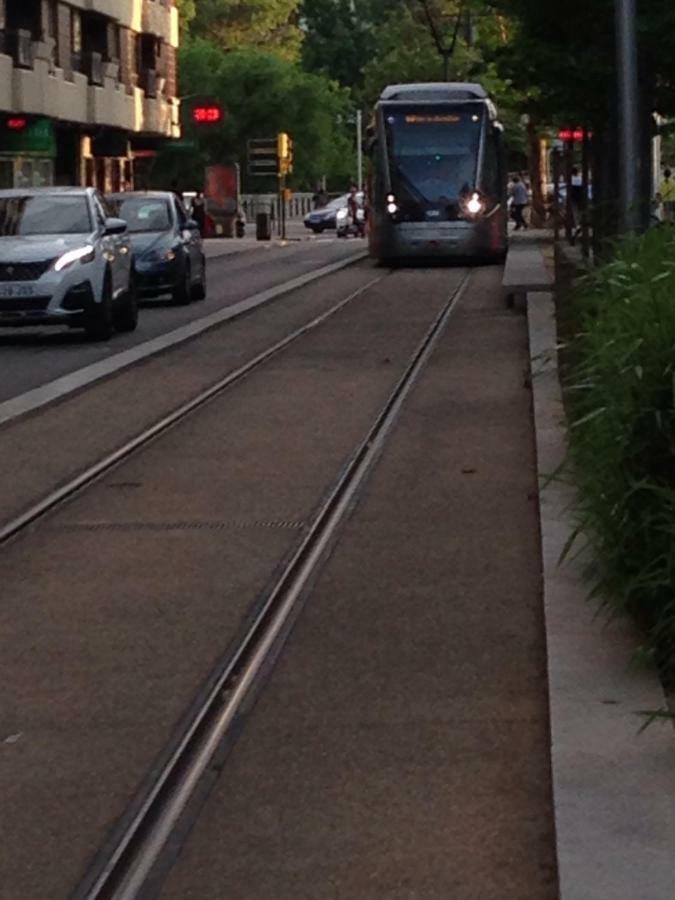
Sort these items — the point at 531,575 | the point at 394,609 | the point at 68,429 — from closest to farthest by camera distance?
the point at 394,609 < the point at 531,575 < the point at 68,429

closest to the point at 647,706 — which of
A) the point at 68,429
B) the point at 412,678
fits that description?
the point at 412,678

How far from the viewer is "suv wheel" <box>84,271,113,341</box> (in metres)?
26.0

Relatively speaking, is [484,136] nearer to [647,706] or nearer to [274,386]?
[274,386]

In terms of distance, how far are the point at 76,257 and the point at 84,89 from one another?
119 feet

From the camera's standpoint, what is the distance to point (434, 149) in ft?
153

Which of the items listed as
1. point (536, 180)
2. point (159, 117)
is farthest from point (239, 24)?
point (159, 117)

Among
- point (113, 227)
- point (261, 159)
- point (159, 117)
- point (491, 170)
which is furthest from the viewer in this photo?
point (261, 159)

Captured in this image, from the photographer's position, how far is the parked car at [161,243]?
33.4 m

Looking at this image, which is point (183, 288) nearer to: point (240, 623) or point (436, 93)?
point (436, 93)

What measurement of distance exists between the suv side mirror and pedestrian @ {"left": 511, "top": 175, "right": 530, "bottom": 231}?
4740 centimetres

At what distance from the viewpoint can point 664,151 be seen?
81.1 m

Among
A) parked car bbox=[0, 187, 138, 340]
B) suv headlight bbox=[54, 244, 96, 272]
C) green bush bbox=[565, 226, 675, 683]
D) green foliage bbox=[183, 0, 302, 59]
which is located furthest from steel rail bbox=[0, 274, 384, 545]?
green foliage bbox=[183, 0, 302, 59]

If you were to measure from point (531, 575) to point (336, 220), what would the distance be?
260ft

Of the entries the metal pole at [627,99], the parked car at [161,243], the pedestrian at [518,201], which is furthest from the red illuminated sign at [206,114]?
the metal pole at [627,99]
